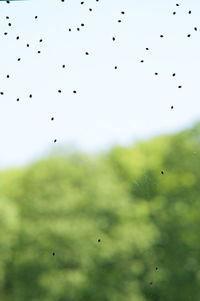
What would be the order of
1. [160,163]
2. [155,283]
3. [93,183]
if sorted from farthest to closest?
[160,163], [93,183], [155,283]

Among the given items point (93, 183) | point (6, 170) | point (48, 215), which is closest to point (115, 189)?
point (93, 183)

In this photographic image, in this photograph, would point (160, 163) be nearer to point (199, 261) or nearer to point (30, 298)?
point (199, 261)

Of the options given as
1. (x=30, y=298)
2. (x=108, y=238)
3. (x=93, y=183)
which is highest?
(x=93, y=183)

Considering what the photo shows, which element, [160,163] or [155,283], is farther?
[160,163]

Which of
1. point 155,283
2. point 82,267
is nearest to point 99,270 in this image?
point 82,267

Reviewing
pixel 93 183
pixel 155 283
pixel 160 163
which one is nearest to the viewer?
pixel 155 283

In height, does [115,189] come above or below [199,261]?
above
